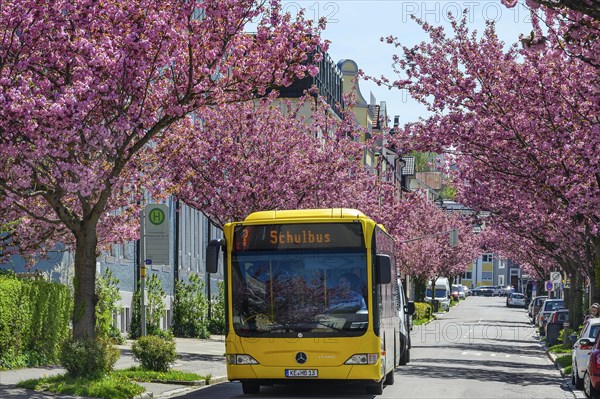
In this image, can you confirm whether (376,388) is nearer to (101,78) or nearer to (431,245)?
(101,78)

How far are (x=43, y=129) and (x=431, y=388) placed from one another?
9.44 metres

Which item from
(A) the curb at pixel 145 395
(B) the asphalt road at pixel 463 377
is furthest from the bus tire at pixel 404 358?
(A) the curb at pixel 145 395

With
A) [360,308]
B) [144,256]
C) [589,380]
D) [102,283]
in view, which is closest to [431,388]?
[589,380]

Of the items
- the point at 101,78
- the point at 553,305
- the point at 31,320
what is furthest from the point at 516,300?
the point at 101,78

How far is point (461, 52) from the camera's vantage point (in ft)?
103

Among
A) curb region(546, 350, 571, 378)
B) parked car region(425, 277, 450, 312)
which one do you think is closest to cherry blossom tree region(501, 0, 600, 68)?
curb region(546, 350, 571, 378)

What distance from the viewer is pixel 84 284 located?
21.0m

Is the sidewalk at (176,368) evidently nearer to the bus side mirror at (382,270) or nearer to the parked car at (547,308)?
the bus side mirror at (382,270)

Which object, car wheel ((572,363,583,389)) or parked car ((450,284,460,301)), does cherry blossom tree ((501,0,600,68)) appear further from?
parked car ((450,284,460,301))

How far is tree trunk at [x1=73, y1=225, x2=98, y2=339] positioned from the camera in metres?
20.8

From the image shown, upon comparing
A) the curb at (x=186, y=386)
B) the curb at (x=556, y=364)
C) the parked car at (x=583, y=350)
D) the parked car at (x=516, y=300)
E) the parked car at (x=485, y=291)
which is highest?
the parked car at (x=485, y=291)

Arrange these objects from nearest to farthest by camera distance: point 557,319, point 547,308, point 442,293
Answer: point 557,319, point 547,308, point 442,293

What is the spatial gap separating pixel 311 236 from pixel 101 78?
164 inches

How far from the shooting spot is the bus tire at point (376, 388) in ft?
69.2
